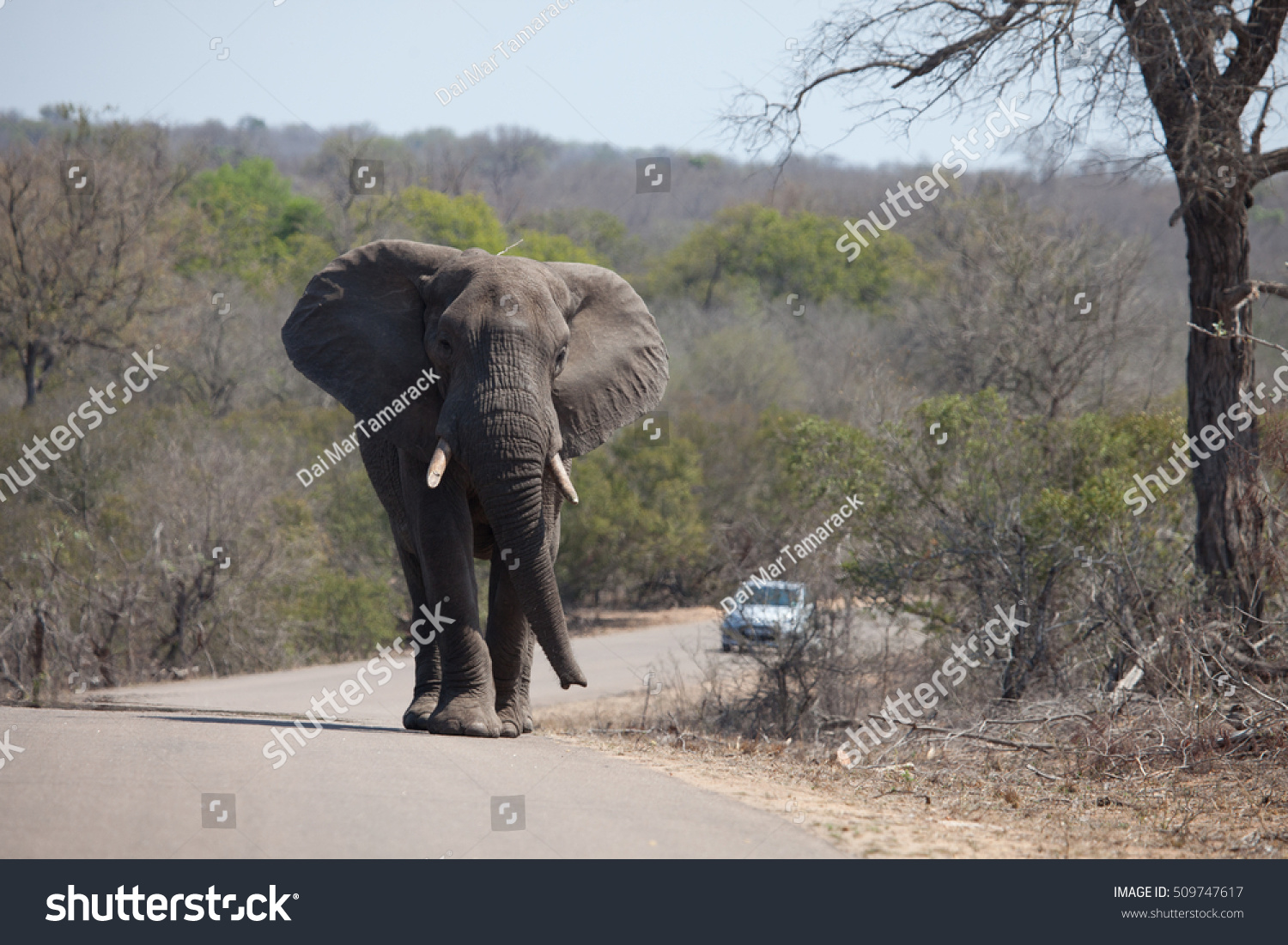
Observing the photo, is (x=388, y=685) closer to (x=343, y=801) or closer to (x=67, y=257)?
(x=343, y=801)

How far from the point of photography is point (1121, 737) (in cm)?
925

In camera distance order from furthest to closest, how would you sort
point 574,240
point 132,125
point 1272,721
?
1. point 574,240
2. point 132,125
3. point 1272,721

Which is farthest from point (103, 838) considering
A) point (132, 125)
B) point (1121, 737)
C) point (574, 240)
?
point (574, 240)

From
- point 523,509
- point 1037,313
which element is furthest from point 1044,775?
point 1037,313

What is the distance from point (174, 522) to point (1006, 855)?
17.9 m

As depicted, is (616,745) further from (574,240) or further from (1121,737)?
(574,240)

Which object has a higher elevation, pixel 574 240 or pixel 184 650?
pixel 574 240

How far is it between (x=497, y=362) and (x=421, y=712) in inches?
115

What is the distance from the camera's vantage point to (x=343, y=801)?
610 centimetres

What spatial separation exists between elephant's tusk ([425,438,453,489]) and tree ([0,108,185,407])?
26.7 meters

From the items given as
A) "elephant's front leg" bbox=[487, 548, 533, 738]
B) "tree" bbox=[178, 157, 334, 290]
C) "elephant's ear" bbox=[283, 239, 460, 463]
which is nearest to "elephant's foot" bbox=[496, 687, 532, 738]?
"elephant's front leg" bbox=[487, 548, 533, 738]

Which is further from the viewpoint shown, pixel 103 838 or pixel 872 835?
pixel 872 835

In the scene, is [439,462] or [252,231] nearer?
[439,462]

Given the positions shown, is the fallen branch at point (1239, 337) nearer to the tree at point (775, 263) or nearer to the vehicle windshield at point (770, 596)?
the vehicle windshield at point (770, 596)
